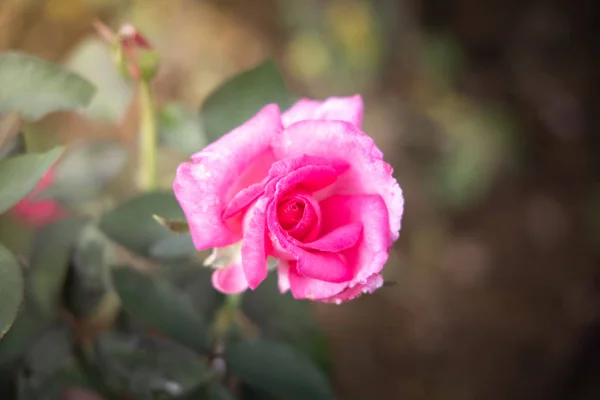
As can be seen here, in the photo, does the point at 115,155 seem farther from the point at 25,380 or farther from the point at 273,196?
the point at 273,196

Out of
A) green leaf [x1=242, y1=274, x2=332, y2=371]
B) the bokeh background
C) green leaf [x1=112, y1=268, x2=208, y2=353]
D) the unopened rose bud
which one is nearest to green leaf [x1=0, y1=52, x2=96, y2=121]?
the unopened rose bud

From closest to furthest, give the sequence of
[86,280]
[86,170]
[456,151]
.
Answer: [86,280] → [86,170] → [456,151]

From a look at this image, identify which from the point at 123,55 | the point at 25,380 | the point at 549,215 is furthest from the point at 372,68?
the point at 25,380

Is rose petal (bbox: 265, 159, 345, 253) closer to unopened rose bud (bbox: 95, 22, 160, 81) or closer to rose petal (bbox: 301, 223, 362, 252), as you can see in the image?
rose petal (bbox: 301, 223, 362, 252)

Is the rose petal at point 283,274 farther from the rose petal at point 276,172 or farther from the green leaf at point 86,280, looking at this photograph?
the green leaf at point 86,280

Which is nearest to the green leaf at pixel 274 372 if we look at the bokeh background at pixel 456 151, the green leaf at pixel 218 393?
the green leaf at pixel 218 393

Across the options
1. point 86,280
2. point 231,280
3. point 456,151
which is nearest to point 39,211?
point 86,280

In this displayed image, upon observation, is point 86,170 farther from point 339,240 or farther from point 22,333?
point 339,240
